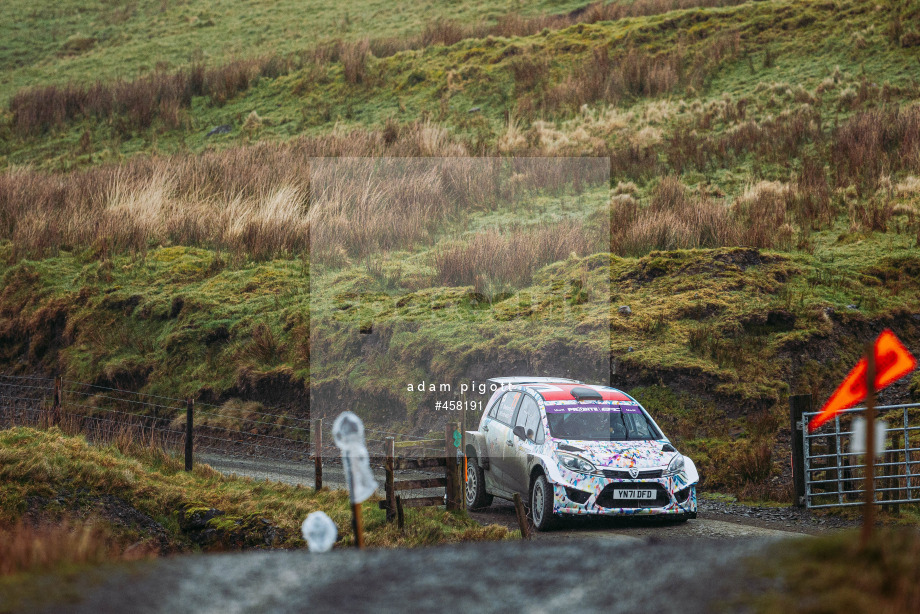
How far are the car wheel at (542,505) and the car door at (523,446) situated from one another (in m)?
0.22

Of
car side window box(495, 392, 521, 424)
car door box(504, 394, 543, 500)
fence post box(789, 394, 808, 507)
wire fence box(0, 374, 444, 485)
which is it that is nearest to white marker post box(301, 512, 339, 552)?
car door box(504, 394, 543, 500)

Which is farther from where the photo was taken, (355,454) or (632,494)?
(632,494)

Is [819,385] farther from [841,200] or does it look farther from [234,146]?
[234,146]

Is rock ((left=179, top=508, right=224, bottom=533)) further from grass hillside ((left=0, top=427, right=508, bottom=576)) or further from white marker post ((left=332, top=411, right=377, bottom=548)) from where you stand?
white marker post ((left=332, top=411, right=377, bottom=548))

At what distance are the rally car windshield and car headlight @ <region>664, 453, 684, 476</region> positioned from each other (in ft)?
1.72

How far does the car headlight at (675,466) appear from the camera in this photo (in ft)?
36.5

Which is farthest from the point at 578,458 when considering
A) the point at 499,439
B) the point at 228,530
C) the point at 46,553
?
the point at 46,553

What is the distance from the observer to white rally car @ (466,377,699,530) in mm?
10906

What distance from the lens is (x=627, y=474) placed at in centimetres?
1098

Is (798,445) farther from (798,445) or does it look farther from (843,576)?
(843,576)

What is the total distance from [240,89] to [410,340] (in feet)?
71.2

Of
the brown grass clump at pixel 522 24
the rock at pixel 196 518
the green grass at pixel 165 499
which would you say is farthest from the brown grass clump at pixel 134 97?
the rock at pixel 196 518

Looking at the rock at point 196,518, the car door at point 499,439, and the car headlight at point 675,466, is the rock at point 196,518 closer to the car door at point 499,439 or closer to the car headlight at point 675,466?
the car door at point 499,439

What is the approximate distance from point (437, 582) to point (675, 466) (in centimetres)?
742
